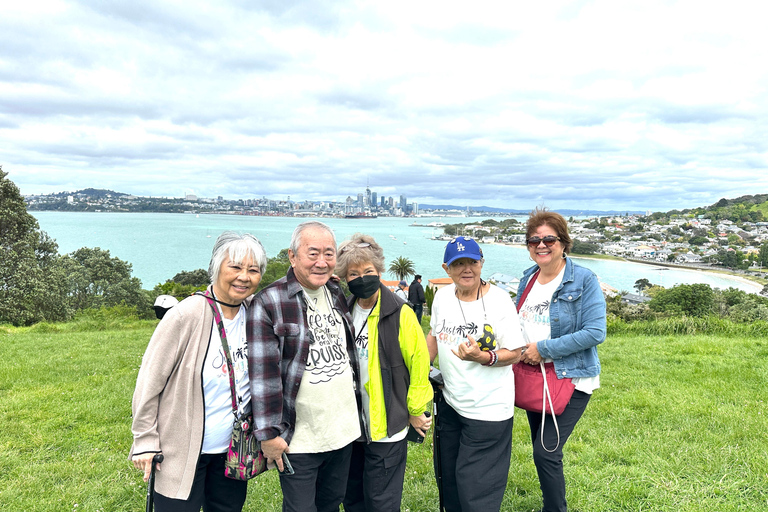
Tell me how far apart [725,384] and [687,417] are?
1.66 metres

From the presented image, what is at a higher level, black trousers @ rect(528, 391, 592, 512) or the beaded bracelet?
the beaded bracelet

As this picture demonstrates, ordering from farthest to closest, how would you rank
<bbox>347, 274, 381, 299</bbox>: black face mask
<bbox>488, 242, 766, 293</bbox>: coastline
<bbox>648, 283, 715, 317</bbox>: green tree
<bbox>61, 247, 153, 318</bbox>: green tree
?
1. <bbox>488, 242, 766, 293</bbox>: coastline
2. <bbox>61, 247, 153, 318</bbox>: green tree
3. <bbox>648, 283, 715, 317</bbox>: green tree
4. <bbox>347, 274, 381, 299</bbox>: black face mask

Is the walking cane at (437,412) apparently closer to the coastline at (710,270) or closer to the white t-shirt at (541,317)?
the white t-shirt at (541,317)

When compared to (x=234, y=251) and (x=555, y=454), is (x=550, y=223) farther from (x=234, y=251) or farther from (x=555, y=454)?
(x=234, y=251)

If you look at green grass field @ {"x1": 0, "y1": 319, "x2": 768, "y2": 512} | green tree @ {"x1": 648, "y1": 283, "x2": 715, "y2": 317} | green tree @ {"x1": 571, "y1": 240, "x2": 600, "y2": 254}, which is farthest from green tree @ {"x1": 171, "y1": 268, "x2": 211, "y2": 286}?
green tree @ {"x1": 571, "y1": 240, "x2": 600, "y2": 254}

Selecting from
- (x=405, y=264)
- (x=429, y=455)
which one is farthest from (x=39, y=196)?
(x=429, y=455)

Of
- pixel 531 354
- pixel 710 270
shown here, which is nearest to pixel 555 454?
pixel 531 354

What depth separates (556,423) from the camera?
2566mm

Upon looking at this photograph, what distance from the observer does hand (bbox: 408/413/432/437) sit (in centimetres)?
249

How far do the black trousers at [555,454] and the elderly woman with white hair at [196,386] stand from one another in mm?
1891

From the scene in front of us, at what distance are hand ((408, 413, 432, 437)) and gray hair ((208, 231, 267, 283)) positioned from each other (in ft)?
4.37

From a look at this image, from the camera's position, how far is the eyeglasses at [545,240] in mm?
2645

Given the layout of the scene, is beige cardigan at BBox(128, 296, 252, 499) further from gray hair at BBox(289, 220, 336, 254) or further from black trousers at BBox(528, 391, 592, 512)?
black trousers at BBox(528, 391, 592, 512)

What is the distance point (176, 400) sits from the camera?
79.0 inches
